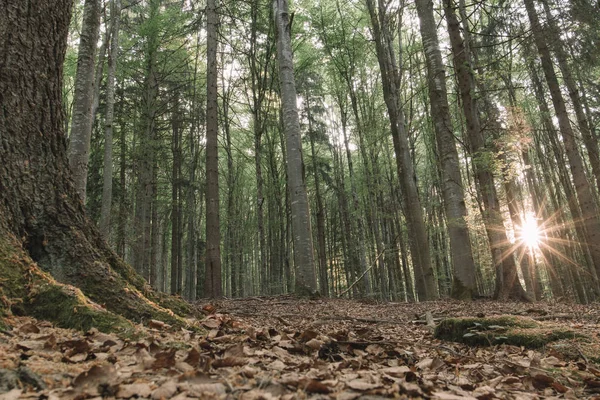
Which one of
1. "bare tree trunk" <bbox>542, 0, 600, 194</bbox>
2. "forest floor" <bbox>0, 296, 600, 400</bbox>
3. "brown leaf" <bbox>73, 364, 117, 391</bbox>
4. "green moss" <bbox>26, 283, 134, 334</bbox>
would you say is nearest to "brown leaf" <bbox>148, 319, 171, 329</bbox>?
"forest floor" <bbox>0, 296, 600, 400</bbox>

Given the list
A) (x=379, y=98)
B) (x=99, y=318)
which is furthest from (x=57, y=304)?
(x=379, y=98)

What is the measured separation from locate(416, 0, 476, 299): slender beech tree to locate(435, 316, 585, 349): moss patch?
4.56 m

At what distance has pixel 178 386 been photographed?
4.40 feet

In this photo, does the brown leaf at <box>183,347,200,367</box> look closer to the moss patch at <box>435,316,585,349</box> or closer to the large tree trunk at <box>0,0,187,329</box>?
the large tree trunk at <box>0,0,187,329</box>

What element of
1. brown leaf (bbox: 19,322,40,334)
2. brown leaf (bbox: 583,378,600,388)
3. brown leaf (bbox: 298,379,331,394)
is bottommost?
brown leaf (bbox: 583,378,600,388)

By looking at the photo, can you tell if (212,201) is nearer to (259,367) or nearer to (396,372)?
(259,367)

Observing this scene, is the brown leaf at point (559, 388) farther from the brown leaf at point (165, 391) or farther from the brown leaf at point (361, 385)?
the brown leaf at point (165, 391)

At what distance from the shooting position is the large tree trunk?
2420 mm

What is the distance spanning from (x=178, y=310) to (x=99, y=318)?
1.06m

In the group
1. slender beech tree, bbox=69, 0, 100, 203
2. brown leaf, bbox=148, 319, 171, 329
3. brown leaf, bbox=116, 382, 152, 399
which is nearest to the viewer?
brown leaf, bbox=116, 382, 152, 399

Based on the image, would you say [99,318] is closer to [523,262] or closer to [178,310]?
[178,310]

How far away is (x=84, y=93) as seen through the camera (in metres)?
7.42

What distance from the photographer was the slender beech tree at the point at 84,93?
725cm

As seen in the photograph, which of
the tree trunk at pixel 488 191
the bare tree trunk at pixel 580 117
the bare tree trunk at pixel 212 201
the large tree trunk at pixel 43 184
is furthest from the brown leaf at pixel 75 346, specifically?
the bare tree trunk at pixel 580 117
